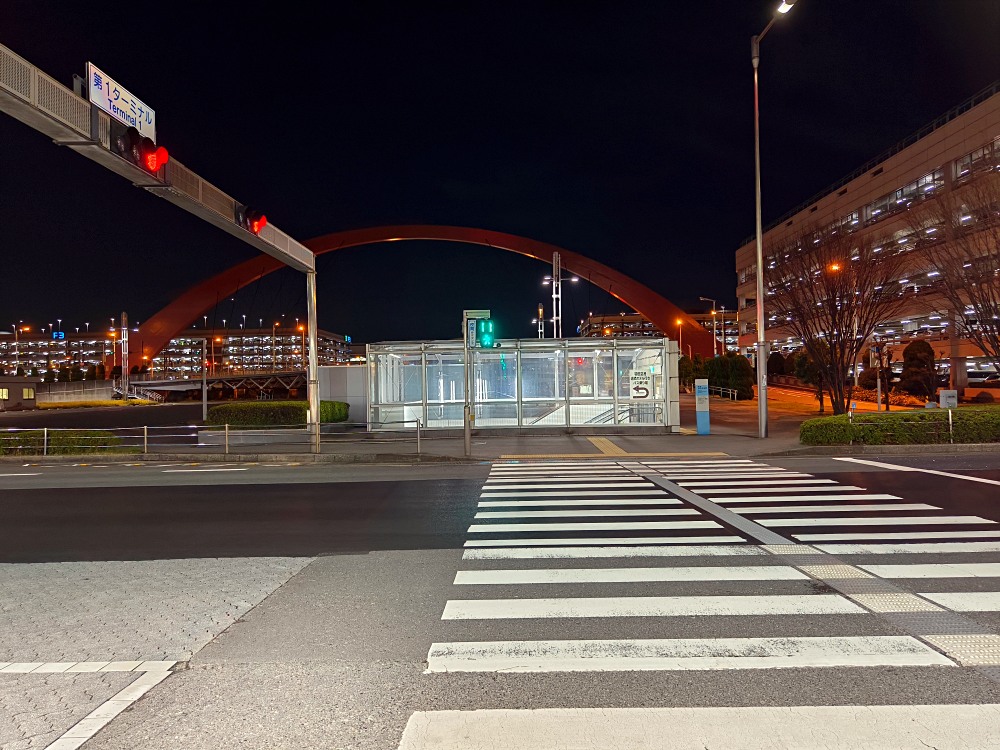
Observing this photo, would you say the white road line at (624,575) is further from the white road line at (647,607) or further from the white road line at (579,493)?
the white road line at (579,493)

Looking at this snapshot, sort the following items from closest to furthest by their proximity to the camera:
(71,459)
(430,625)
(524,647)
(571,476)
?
(524,647)
(430,625)
(571,476)
(71,459)

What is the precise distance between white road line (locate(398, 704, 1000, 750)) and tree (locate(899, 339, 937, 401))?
4140cm

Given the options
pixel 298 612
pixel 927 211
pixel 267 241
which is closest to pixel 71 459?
pixel 267 241

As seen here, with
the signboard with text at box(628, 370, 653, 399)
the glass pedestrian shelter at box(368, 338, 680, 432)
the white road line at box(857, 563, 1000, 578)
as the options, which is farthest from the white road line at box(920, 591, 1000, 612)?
the signboard with text at box(628, 370, 653, 399)

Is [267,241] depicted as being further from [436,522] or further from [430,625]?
[430,625]

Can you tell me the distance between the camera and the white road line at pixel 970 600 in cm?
538

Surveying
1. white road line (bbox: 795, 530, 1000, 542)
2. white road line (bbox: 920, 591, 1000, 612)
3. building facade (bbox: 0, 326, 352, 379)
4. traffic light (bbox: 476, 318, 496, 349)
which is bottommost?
white road line (bbox: 795, 530, 1000, 542)

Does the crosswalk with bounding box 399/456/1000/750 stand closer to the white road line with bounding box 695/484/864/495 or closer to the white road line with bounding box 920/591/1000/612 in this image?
the white road line with bounding box 920/591/1000/612

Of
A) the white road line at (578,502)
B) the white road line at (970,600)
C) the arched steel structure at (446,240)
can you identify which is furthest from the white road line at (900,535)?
the arched steel structure at (446,240)

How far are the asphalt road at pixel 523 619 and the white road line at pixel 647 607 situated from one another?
3 centimetres

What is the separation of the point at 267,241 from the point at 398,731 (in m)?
14.1

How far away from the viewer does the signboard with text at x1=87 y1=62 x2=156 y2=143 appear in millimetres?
8938

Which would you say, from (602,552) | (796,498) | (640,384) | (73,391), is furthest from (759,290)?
(73,391)

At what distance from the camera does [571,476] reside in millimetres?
13836
